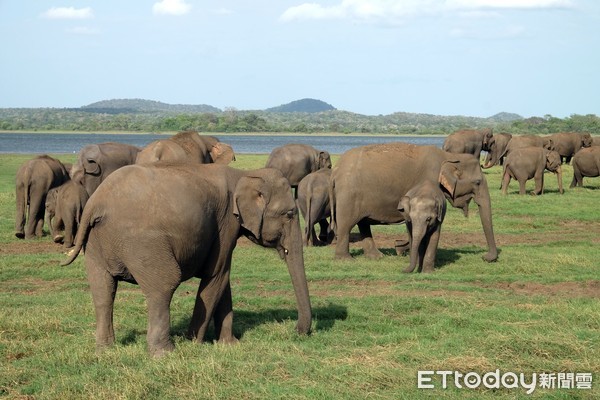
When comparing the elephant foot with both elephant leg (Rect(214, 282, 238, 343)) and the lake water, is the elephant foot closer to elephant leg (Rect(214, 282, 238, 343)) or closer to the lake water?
elephant leg (Rect(214, 282, 238, 343))

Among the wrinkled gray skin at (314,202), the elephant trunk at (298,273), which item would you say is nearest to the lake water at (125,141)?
the wrinkled gray skin at (314,202)

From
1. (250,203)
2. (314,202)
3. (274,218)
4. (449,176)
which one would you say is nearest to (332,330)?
(274,218)

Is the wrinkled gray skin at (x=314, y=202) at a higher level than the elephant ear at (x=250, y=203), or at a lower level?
lower

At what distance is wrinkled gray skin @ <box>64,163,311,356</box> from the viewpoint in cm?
891

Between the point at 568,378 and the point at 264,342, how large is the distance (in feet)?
10.4

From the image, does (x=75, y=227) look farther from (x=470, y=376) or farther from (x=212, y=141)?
(x=470, y=376)

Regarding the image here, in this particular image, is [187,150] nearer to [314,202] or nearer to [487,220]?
[314,202]

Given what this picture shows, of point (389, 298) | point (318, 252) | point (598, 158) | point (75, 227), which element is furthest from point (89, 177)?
point (598, 158)

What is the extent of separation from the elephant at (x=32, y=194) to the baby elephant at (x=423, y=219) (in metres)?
8.48

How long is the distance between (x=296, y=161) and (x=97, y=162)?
685 cm

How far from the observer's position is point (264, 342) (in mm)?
9828

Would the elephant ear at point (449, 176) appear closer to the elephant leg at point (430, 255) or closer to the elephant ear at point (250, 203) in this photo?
the elephant leg at point (430, 255)

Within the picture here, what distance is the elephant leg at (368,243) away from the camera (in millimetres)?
16688

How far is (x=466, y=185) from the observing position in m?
16.2
